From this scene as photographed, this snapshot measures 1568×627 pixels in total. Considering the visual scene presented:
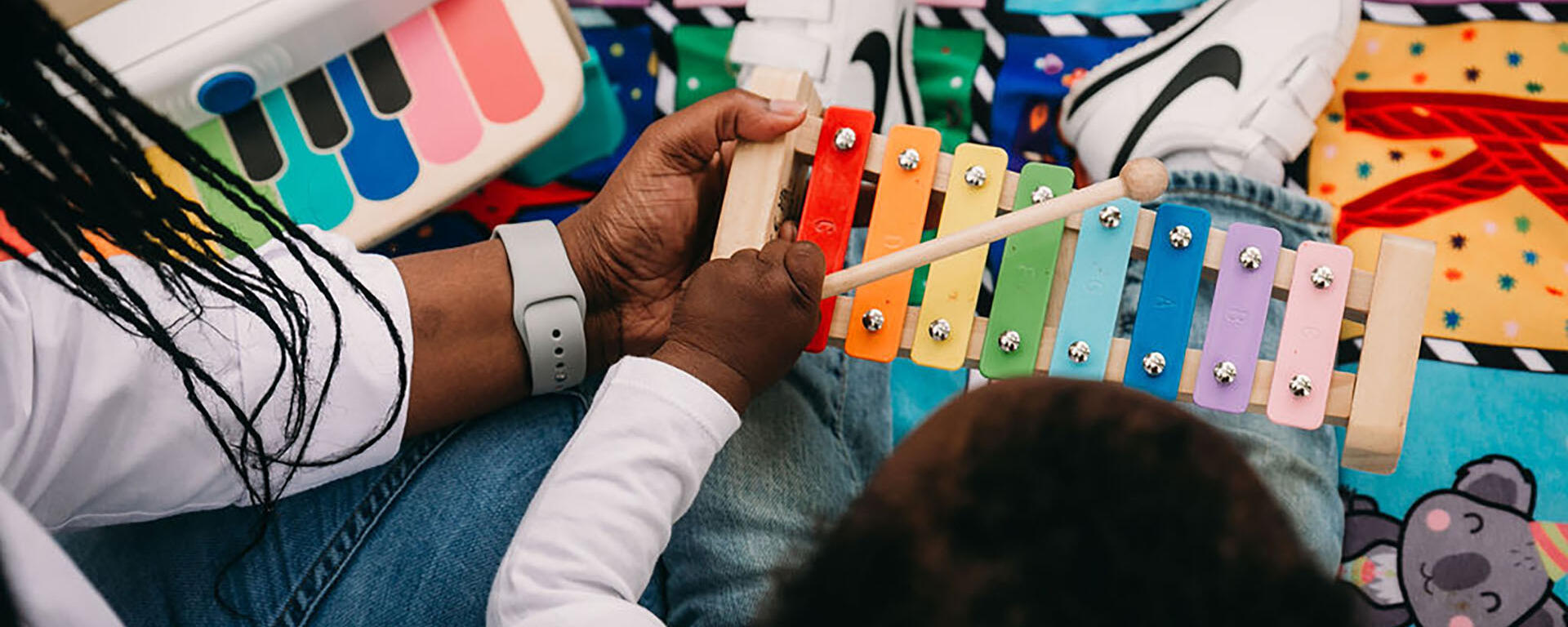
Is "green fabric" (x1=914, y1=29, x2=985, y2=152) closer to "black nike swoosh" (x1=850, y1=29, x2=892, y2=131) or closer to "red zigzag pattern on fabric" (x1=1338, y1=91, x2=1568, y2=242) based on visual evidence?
"black nike swoosh" (x1=850, y1=29, x2=892, y2=131)

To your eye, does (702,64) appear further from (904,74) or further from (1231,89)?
(1231,89)

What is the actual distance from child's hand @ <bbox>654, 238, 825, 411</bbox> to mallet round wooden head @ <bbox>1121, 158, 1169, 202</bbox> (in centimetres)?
20

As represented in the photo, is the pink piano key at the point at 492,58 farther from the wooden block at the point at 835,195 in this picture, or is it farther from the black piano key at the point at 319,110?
the wooden block at the point at 835,195

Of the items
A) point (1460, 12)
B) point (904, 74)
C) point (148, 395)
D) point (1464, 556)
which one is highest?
point (1460, 12)

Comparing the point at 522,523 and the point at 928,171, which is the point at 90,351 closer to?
the point at 522,523

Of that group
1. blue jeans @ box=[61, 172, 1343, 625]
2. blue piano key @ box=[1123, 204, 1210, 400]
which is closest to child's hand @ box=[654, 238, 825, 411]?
blue jeans @ box=[61, 172, 1343, 625]

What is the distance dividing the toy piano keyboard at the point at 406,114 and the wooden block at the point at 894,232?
1.13ft

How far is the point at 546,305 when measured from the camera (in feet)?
2.51

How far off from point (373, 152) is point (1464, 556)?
3.28 ft

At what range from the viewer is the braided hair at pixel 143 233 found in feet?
1.65

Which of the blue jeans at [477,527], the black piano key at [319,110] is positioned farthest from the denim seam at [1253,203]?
the black piano key at [319,110]

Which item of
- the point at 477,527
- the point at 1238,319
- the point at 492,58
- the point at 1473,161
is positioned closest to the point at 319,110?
the point at 492,58

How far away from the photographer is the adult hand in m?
0.78

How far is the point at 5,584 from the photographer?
0.35 m
